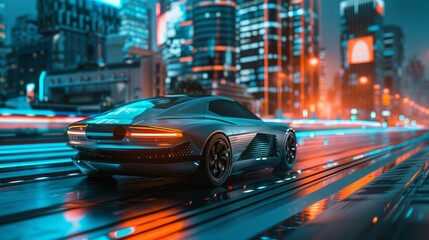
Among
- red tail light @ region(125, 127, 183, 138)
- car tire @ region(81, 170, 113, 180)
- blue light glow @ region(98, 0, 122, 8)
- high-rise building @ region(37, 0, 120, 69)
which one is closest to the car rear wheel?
car tire @ region(81, 170, 113, 180)

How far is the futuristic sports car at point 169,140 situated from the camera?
214 inches

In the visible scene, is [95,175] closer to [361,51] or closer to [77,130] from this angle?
[77,130]

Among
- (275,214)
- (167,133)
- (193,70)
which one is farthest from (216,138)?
(193,70)

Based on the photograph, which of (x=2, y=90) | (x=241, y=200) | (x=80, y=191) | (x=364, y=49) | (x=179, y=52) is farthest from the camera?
(x=179, y=52)

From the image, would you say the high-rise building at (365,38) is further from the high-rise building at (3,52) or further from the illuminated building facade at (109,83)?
the high-rise building at (3,52)

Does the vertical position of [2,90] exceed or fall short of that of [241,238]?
Answer: it exceeds it

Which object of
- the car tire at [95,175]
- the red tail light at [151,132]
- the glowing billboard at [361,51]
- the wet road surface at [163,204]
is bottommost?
the wet road surface at [163,204]

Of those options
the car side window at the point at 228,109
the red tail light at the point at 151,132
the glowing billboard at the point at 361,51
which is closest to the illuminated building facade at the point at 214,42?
the glowing billboard at the point at 361,51

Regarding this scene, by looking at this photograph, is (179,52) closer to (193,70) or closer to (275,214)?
(193,70)

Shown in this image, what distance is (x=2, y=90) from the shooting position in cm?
17300

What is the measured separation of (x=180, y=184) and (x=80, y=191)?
1348 mm

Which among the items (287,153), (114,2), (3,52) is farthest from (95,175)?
(3,52)

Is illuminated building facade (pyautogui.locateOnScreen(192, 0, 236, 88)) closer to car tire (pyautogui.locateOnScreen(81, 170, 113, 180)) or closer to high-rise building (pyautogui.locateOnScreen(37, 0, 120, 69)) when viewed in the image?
high-rise building (pyautogui.locateOnScreen(37, 0, 120, 69))

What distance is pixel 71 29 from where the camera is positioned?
16512 centimetres
